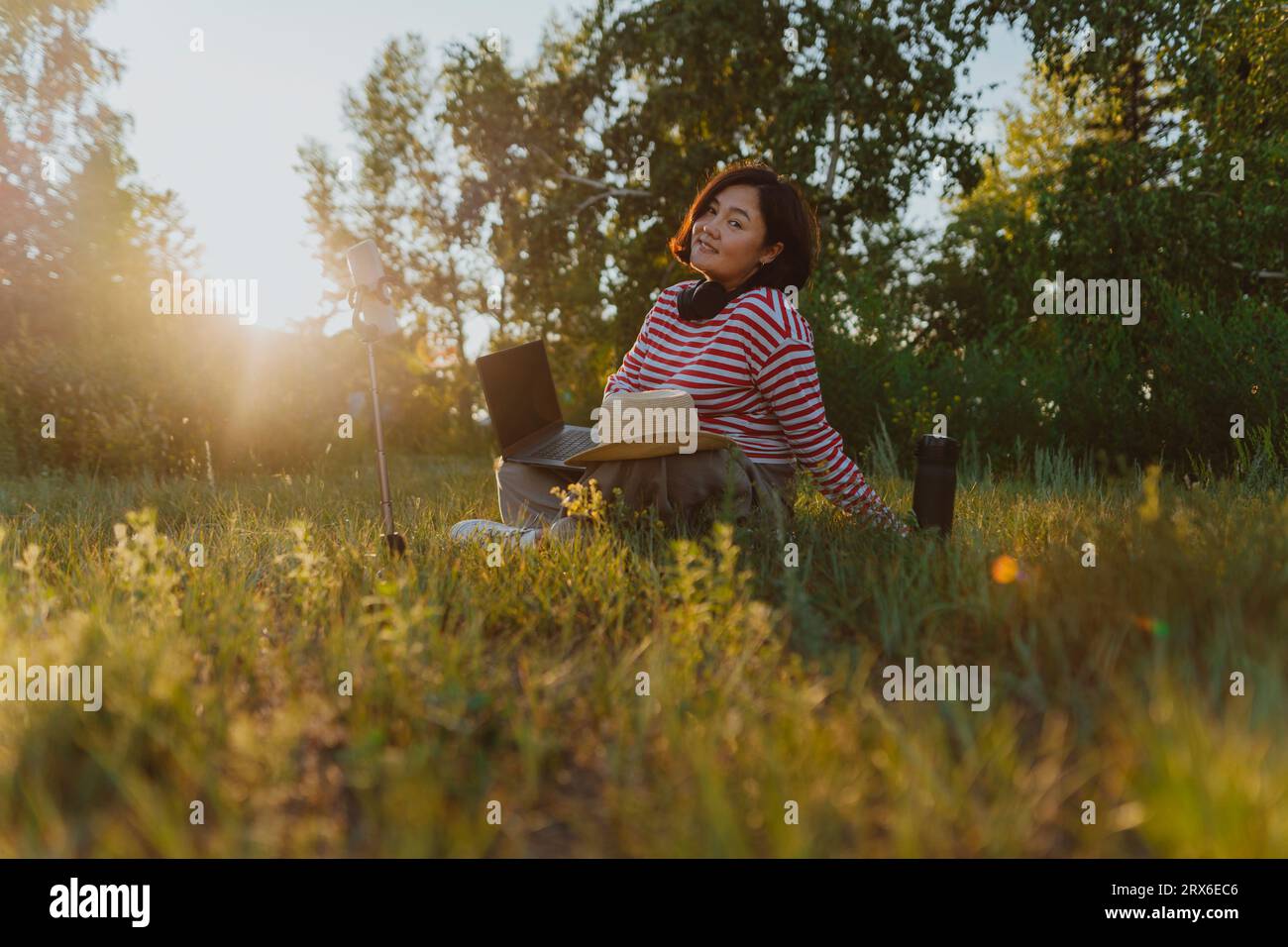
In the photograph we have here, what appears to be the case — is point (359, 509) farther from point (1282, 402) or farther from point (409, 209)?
point (409, 209)

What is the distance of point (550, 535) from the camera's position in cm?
309

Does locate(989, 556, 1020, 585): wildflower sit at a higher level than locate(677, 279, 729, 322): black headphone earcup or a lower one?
lower

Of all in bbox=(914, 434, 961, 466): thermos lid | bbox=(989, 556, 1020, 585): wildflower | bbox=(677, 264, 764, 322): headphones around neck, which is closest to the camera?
bbox=(989, 556, 1020, 585): wildflower

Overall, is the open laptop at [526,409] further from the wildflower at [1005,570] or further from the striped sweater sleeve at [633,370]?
the wildflower at [1005,570]

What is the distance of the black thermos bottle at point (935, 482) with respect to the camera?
3.30 meters

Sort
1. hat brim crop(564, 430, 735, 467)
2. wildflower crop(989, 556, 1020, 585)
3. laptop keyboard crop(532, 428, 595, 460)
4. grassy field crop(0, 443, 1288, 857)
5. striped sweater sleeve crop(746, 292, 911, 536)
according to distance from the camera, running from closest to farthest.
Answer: grassy field crop(0, 443, 1288, 857) < wildflower crop(989, 556, 1020, 585) < hat brim crop(564, 430, 735, 467) < striped sweater sleeve crop(746, 292, 911, 536) < laptop keyboard crop(532, 428, 595, 460)

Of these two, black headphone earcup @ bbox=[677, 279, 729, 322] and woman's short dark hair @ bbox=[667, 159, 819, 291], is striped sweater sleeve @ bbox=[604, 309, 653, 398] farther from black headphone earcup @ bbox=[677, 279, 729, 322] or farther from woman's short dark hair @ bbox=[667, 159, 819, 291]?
woman's short dark hair @ bbox=[667, 159, 819, 291]

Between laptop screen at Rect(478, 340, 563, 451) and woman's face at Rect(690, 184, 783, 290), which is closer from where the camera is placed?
woman's face at Rect(690, 184, 783, 290)

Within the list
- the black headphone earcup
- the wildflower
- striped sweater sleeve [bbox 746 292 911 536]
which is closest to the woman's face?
the black headphone earcup

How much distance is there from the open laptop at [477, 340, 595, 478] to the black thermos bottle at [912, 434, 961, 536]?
1567 mm

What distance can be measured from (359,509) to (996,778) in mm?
4340

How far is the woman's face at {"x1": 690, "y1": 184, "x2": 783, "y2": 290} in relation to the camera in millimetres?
3693

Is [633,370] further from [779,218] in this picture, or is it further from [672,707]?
[672,707]

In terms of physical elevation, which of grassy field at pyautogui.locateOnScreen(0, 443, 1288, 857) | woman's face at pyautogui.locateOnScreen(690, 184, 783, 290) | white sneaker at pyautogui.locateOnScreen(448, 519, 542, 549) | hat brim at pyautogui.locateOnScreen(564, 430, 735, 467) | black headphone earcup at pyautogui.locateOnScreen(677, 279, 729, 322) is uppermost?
woman's face at pyautogui.locateOnScreen(690, 184, 783, 290)
